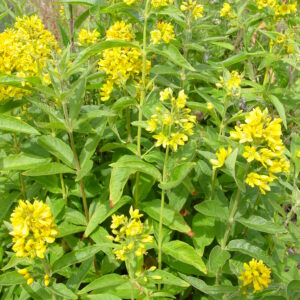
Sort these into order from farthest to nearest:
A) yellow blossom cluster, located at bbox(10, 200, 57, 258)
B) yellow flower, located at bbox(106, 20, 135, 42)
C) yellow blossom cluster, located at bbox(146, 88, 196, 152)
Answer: yellow flower, located at bbox(106, 20, 135, 42)
yellow blossom cluster, located at bbox(146, 88, 196, 152)
yellow blossom cluster, located at bbox(10, 200, 57, 258)

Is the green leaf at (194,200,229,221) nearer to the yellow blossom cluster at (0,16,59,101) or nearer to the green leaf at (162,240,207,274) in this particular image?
the green leaf at (162,240,207,274)

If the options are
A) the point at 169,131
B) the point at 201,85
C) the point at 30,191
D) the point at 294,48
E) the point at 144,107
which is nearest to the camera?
the point at 169,131

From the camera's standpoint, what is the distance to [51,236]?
1.68 m

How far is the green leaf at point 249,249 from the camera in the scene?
2.05m

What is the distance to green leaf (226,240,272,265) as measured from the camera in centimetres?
205

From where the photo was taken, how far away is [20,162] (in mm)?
2219

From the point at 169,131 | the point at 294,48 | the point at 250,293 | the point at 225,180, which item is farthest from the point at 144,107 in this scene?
the point at 294,48

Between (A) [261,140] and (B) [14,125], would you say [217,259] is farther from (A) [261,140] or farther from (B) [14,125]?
(B) [14,125]

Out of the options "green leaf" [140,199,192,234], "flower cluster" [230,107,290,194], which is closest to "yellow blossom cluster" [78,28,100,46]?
"green leaf" [140,199,192,234]

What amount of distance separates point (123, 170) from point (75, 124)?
0.38 m

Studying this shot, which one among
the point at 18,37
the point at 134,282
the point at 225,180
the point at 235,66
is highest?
the point at 18,37

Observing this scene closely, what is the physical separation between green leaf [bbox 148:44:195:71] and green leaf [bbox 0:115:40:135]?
0.87m

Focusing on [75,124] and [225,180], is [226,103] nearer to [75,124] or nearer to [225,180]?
[225,180]

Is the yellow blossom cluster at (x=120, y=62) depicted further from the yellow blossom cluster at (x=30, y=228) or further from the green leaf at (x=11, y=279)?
the green leaf at (x=11, y=279)
